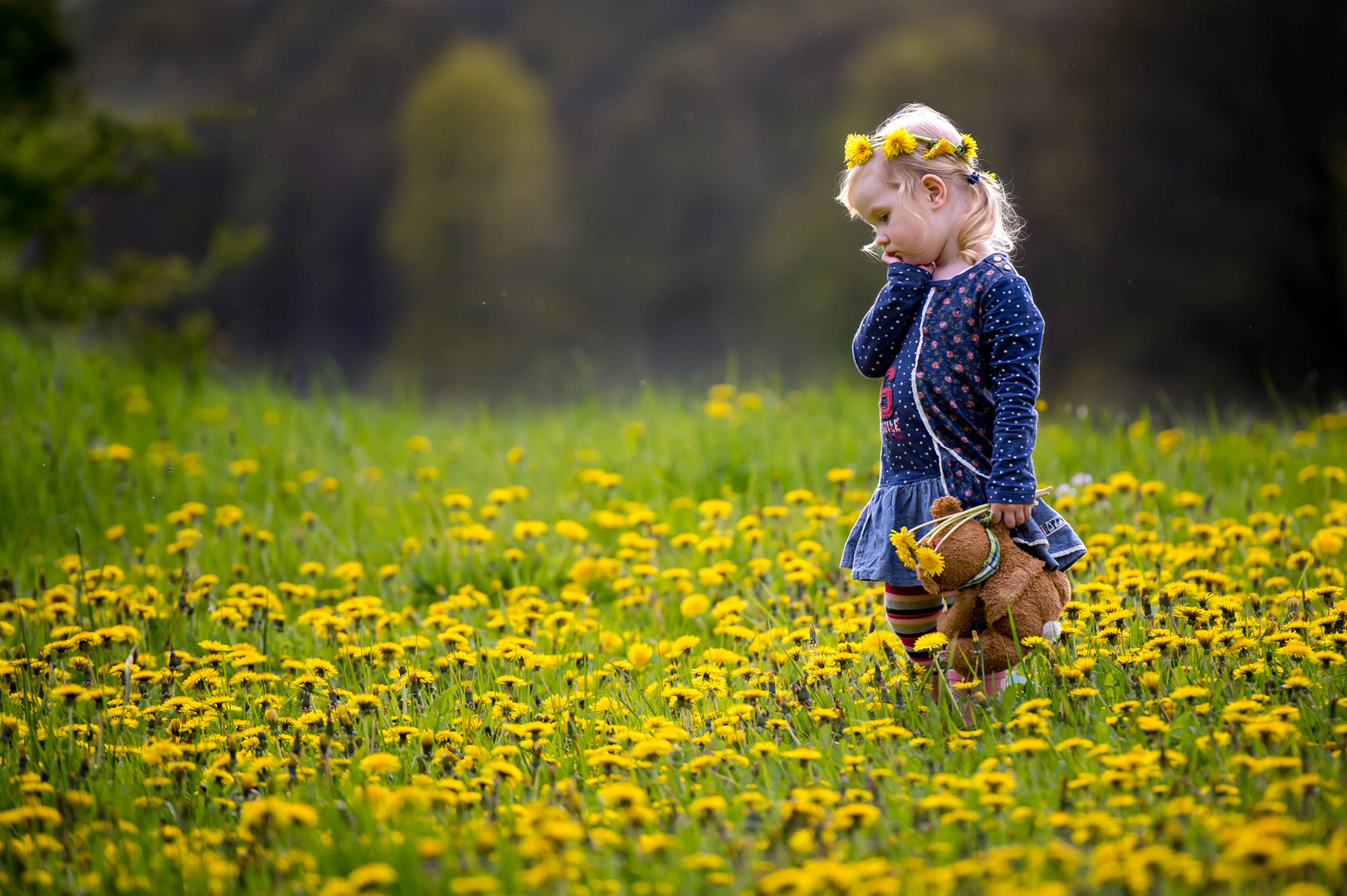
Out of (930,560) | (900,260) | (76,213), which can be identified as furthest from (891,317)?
(76,213)

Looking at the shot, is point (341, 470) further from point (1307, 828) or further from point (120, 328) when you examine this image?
point (1307, 828)

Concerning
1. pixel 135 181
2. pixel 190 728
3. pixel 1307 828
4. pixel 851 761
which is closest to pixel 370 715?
pixel 190 728

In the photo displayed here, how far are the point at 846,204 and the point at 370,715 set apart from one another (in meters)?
2.01

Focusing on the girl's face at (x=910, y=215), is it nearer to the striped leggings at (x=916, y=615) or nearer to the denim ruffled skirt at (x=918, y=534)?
the denim ruffled skirt at (x=918, y=534)

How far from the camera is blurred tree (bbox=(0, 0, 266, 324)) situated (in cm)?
885

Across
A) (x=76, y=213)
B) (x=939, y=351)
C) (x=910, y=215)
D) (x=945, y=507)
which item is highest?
(x=76, y=213)

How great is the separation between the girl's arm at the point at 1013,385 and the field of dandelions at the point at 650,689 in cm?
48

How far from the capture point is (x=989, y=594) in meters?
2.68

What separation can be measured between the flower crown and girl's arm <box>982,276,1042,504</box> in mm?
409

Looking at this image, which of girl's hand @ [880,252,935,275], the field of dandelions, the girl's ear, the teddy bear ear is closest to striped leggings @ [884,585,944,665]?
the field of dandelions

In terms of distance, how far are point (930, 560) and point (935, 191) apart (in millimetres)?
1043

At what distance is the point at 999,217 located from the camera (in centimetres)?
297

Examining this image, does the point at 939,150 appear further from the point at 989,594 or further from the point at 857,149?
the point at 989,594

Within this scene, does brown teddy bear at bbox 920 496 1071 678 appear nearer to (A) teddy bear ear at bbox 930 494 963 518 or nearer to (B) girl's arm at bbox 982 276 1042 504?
(A) teddy bear ear at bbox 930 494 963 518
